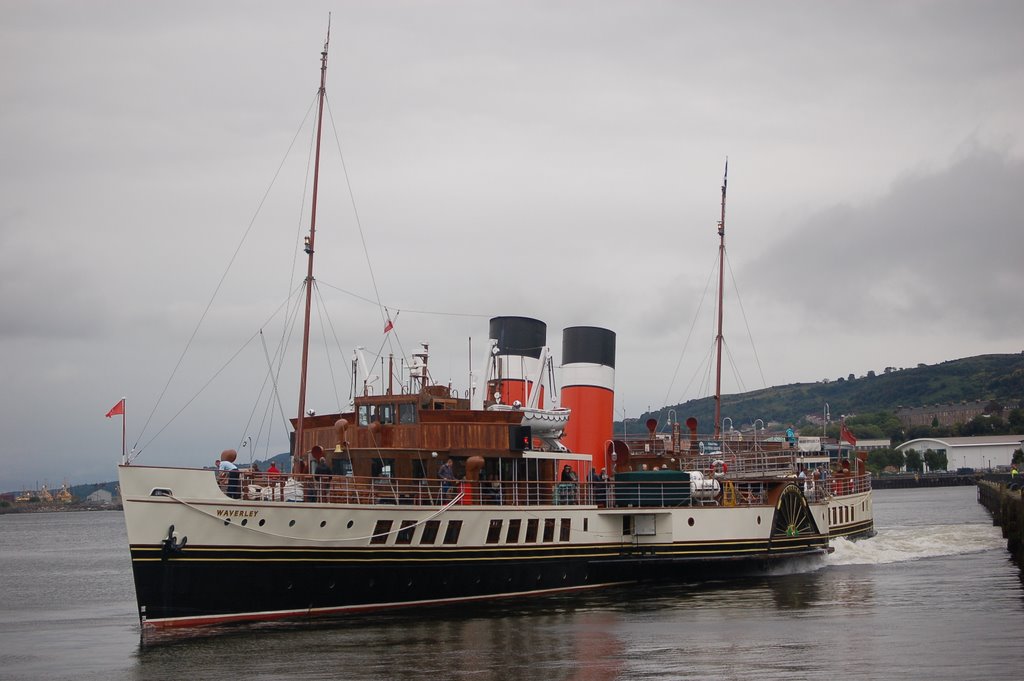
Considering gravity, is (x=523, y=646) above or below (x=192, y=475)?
below

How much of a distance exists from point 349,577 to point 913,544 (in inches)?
1168

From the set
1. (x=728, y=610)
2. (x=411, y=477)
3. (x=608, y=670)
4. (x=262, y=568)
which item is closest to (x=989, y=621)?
(x=728, y=610)

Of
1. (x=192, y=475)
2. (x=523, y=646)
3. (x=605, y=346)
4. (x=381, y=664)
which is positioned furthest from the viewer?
(x=605, y=346)

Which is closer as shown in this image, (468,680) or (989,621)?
(468,680)

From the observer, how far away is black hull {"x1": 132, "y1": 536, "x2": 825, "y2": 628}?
82.3ft

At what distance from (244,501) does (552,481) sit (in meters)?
9.14

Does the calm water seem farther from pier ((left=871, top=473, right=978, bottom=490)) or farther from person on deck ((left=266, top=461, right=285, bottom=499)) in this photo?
pier ((left=871, top=473, right=978, bottom=490))

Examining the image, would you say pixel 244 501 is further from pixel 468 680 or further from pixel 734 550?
pixel 734 550

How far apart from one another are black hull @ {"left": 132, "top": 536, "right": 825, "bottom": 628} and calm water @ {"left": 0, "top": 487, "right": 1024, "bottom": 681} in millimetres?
716

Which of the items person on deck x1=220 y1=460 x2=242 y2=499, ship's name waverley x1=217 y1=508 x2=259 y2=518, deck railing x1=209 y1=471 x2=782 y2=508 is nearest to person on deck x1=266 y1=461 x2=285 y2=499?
deck railing x1=209 y1=471 x2=782 y2=508

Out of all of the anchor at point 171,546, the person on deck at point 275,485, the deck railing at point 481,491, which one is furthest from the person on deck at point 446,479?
the anchor at point 171,546

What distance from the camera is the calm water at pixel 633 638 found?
20.4 metres

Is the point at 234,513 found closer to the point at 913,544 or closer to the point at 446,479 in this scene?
the point at 446,479

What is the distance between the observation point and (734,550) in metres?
34.4
